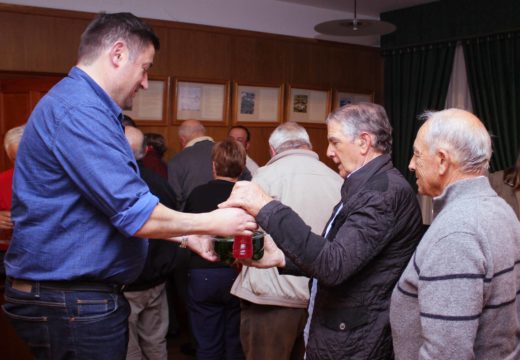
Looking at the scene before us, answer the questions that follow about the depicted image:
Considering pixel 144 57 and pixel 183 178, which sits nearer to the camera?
pixel 144 57

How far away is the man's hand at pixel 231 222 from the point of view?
5.50ft

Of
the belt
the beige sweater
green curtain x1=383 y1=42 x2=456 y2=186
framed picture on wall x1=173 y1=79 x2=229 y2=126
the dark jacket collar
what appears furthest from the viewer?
green curtain x1=383 y1=42 x2=456 y2=186

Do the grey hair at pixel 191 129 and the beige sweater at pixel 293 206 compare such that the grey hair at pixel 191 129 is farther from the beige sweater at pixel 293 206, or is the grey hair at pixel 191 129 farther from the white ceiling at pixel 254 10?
the beige sweater at pixel 293 206

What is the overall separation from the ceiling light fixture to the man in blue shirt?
3.43m

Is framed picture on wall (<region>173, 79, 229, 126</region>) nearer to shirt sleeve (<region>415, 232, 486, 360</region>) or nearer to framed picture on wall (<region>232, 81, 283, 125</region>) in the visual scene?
framed picture on wall (<region>232, 81, 283, 125</region>)

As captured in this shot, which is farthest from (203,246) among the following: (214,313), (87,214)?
(214,313)

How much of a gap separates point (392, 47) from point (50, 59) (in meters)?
3.82

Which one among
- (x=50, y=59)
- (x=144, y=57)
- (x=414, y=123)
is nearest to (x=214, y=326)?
(x=144, y=57)

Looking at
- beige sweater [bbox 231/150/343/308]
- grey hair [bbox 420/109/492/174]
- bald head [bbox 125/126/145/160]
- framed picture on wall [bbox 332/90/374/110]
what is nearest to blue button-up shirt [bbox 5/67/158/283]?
grey hair [bbox 420/109/492/174]

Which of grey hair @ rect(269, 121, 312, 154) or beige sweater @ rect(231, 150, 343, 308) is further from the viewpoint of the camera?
grey hair @ rect(269, 121, 312, 154)

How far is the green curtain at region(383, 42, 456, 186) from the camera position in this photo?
20.6 ft

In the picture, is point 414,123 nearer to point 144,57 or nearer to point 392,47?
point 392,47

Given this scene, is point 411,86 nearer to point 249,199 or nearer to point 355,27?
point 355,27

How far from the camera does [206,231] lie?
1.66 metres
